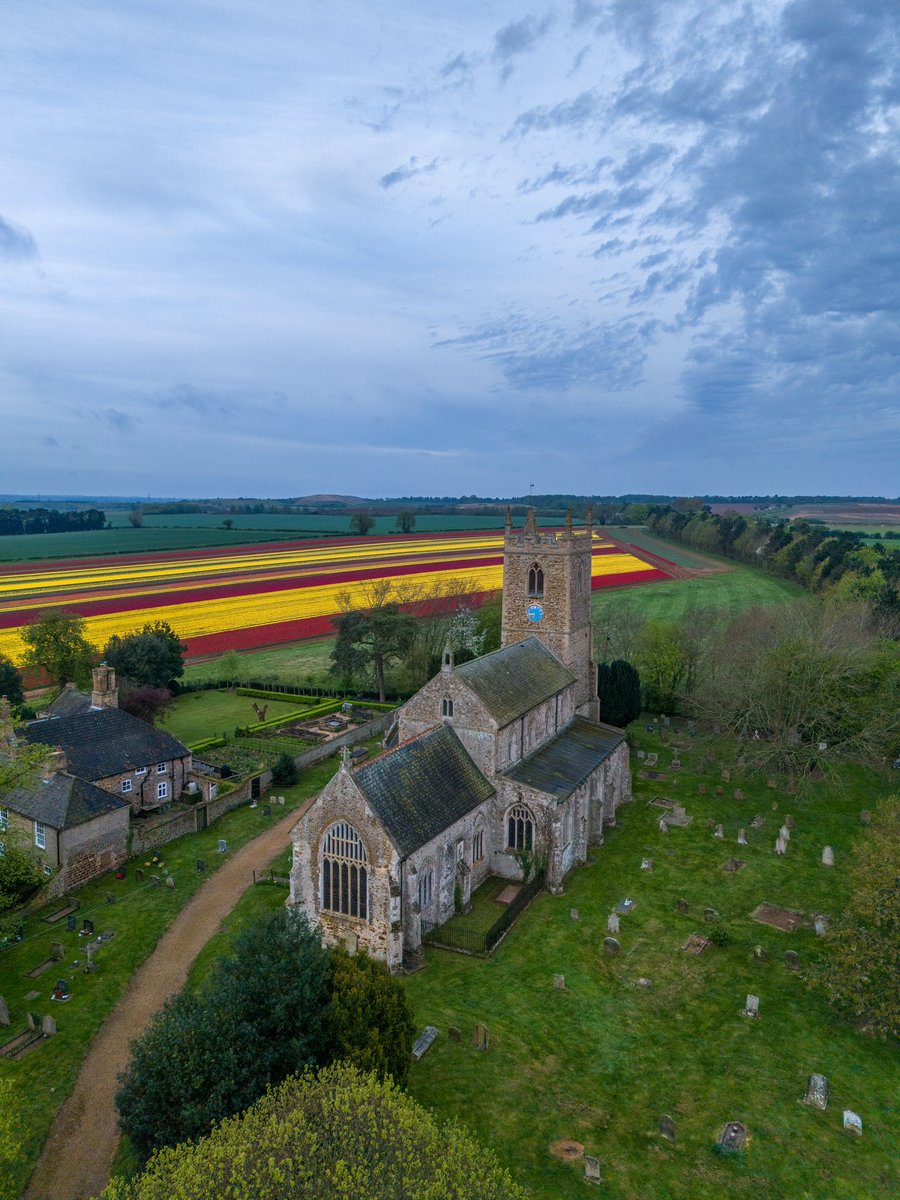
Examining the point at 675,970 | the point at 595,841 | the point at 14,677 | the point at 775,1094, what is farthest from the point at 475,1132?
the point at 14,677

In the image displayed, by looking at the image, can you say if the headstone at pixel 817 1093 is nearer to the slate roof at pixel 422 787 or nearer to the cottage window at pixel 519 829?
the cottage window at pixel 519 829

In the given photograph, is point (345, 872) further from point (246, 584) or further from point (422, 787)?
point (246, 584)

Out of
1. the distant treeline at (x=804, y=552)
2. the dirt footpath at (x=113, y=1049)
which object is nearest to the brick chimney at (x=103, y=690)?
the dirt footpath at (x=113, y=1049)

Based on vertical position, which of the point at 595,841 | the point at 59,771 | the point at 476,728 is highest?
the point at 476,728

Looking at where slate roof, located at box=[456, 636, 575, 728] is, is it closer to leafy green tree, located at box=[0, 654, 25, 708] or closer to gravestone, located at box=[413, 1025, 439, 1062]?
gravestone, located at box=[413, 1025, 439, 1062]

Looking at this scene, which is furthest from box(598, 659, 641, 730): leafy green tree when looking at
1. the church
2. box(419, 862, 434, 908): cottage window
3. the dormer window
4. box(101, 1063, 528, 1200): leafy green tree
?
box(101, 1063, 528, 1200): leafy green tree

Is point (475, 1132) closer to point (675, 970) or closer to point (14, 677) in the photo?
point (675, 970)

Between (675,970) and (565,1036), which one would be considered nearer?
(565,1036)
